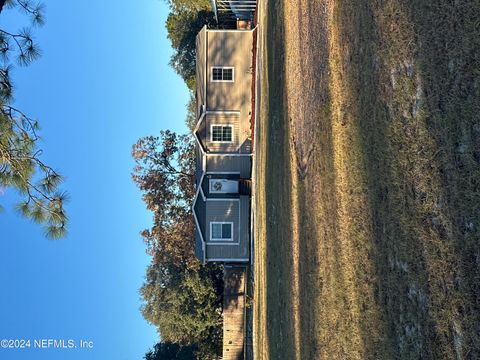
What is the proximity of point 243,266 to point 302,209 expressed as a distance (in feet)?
53.4

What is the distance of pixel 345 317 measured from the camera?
26.2 ft

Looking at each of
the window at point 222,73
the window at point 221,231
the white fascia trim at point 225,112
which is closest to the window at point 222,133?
the white fascia trim at point 225,112

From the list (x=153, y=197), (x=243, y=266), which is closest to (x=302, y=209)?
(x=243, y=266)

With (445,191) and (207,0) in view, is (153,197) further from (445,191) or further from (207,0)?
(445,191)

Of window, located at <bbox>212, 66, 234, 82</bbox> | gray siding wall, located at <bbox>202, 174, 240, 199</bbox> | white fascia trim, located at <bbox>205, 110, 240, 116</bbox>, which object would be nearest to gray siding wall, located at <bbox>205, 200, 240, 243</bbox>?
gray siding wall, located at <bbox>202, 174, 240, 199</bbox>

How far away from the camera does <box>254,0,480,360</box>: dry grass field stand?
16.4 feet

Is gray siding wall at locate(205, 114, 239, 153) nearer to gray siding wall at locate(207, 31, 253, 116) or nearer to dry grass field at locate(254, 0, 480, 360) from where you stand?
gray siding wall at locate(207, 31, 253, 116)

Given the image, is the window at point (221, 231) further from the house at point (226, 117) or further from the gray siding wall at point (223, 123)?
the gray siding wall at point (223, 123)

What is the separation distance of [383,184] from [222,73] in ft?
60.8

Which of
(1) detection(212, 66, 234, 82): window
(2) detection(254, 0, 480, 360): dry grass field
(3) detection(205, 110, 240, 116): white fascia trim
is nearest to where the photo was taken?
(2) detection(254, 0, 480, 360): dry grass field

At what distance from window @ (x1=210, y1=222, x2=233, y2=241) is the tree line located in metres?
3.45

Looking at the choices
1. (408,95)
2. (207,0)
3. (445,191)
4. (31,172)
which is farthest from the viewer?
(207,0)

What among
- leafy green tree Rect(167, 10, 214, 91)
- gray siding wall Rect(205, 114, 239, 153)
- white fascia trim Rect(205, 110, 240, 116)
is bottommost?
gray siding wall Rect(205, 114, 239, 153)

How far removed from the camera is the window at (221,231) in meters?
25.1
